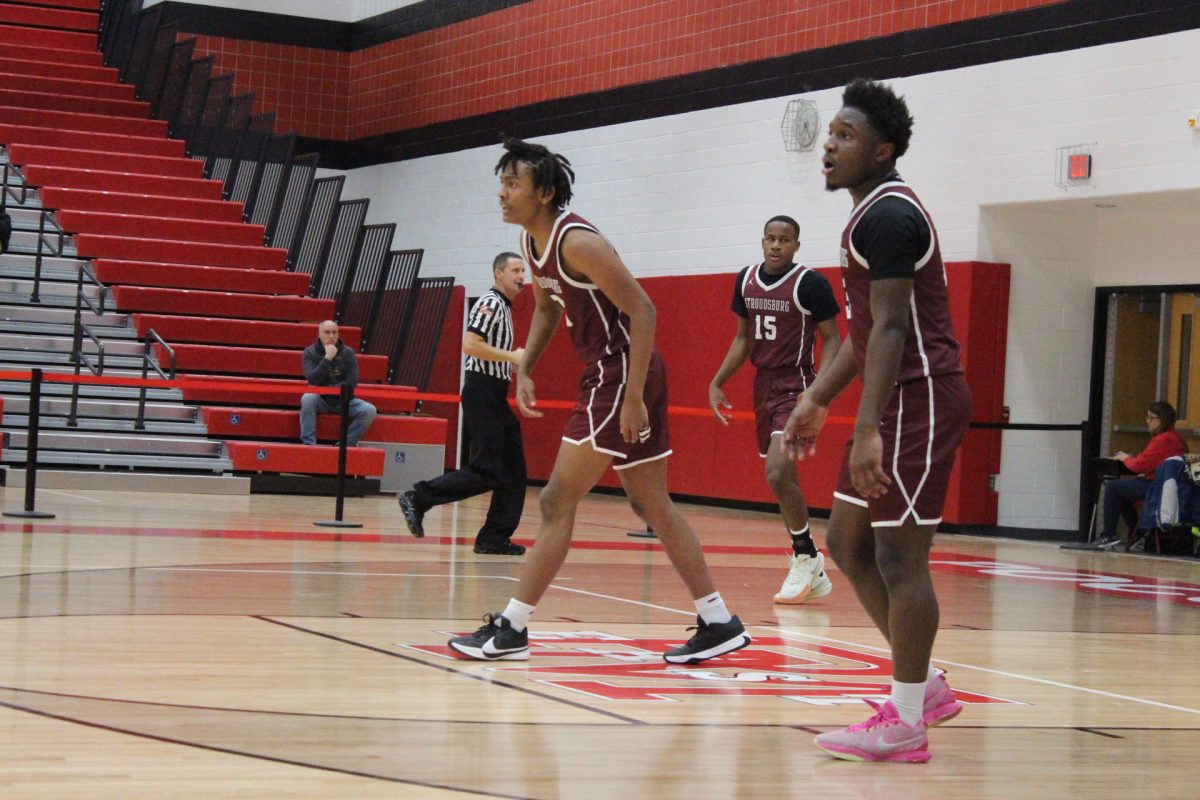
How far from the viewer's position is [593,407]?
5.85 metres

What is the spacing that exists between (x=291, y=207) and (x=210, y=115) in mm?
1987

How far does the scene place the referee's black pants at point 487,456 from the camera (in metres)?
9.90

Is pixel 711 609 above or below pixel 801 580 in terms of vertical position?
above

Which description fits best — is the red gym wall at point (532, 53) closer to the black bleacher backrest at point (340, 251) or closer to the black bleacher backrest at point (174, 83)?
the black bleacher backrest at point (174, 83)

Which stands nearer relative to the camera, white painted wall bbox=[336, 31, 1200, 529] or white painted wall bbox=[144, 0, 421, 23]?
white painted wall bbox=[336, 31, 1200, 529]

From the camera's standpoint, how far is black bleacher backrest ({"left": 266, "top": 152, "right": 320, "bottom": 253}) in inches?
757

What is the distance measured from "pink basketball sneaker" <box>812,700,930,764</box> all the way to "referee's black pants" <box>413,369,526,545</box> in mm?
5633

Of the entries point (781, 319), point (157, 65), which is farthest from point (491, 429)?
point (157, 65)

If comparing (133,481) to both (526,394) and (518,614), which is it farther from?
(518,614)

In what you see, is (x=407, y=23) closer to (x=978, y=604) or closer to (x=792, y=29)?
(x=792, y=29)

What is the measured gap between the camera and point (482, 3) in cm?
2075

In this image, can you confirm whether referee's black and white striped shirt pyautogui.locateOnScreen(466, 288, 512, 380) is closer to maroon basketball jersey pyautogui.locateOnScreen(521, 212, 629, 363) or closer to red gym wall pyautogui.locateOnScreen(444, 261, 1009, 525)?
red gym wall pyautogui.locateOnScreen(444, 261, 1009, 525)

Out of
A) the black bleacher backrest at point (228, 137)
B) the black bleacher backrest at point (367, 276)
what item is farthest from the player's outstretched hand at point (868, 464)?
the black bleacher backrest at point (228, 137)

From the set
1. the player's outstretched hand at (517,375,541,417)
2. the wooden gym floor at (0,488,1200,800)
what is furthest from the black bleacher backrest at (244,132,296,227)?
the player's outstretched hand at (517,375,541,417)
